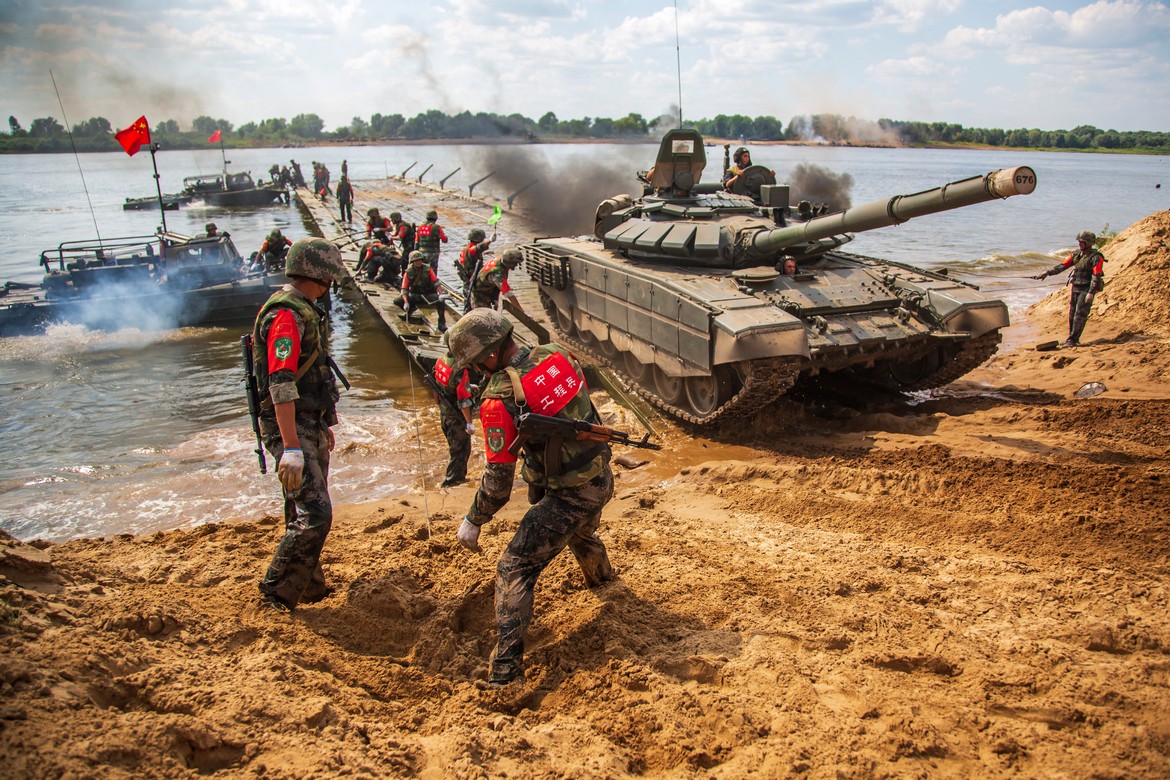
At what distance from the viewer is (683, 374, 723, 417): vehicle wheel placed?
851cm

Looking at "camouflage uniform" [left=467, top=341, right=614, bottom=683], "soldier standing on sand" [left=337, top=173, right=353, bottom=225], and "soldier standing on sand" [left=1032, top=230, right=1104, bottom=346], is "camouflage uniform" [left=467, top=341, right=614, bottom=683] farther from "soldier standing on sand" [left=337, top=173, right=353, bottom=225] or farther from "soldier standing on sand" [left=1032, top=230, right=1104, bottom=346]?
"soldier standing on sand" [left=337, top=173, right=353, bottom=225]

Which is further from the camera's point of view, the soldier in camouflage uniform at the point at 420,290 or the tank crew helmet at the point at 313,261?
the soldier in camouflage uniform at the point at 420,290

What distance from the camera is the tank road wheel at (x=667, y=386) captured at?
9.43 metres

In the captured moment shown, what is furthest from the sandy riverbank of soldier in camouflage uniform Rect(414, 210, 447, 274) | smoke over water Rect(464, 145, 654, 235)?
smoke over water Rect(464, 145, 654, 235)

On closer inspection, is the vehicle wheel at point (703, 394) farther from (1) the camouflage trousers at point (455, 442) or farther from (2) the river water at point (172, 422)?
(2) the river water at point (172, 422)

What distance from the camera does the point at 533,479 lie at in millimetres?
4117

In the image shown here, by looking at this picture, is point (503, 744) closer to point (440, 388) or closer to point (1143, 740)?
point (1143, 740)

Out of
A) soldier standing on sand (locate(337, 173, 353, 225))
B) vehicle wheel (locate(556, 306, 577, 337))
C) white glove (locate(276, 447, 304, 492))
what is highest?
soldier standing on sand (locate(337, 173, 353, 225))

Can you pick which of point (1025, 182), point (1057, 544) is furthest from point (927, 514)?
point (1025, 182)

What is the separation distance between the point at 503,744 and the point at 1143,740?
7.90ft

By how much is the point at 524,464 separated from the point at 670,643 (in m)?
1.14

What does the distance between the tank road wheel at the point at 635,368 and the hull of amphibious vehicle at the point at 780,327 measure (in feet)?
0.06

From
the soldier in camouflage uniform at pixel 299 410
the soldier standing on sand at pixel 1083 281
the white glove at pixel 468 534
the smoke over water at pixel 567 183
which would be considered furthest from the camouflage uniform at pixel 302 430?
the smoke over water at pixel 567 183

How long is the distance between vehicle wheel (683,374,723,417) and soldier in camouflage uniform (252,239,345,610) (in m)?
4.66
